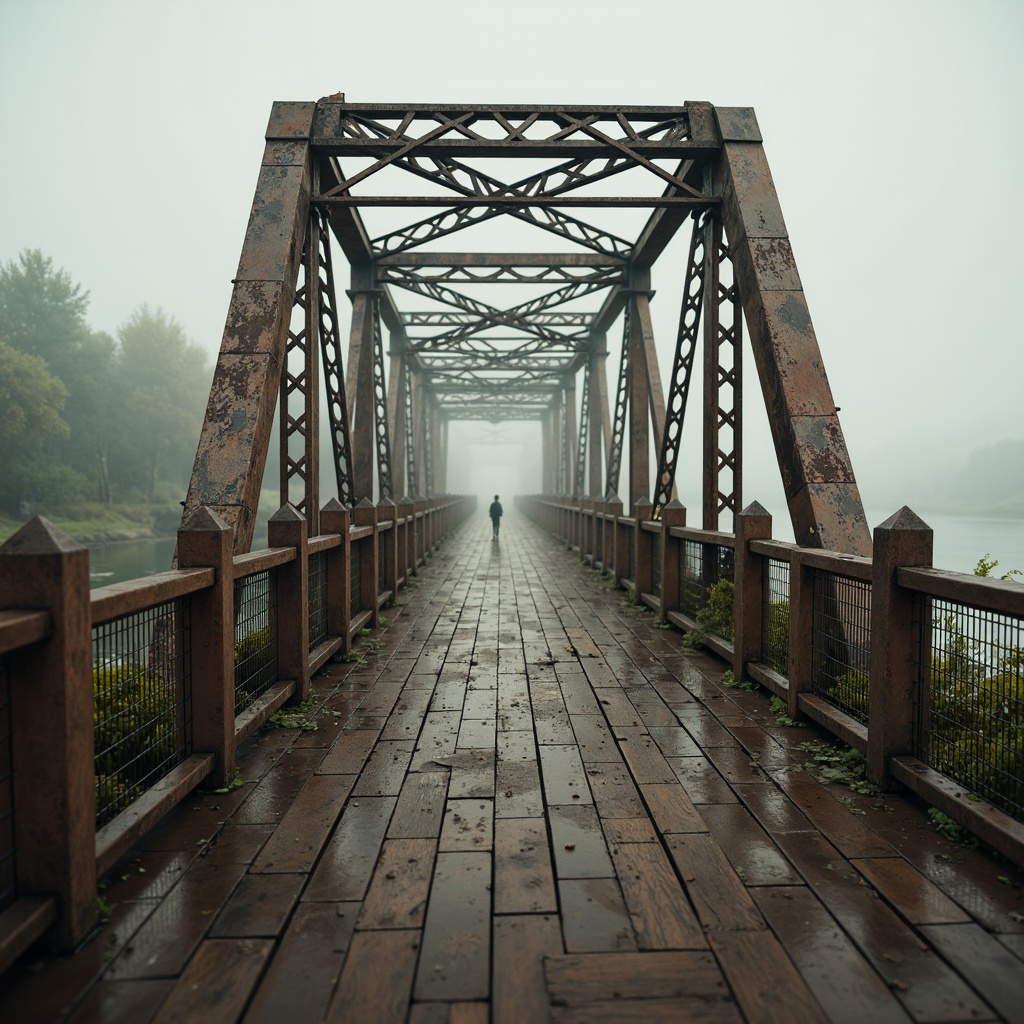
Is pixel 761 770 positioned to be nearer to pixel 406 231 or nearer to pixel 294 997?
pixel 294 997

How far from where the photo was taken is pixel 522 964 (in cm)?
209

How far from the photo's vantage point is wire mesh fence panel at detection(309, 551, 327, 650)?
585 cm

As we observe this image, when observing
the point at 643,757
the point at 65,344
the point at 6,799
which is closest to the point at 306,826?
the point at 6,799

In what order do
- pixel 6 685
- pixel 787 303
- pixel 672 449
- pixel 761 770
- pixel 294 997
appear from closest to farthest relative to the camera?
1. pixel 294 997
2. pixel 6 685
3. pixel 761 770
4. pixel 787 303
5. pixel 672 449

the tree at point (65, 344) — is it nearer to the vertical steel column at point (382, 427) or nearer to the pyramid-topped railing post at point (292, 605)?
the vertical steel column at point (382, 427)

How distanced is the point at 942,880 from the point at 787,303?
499 cm

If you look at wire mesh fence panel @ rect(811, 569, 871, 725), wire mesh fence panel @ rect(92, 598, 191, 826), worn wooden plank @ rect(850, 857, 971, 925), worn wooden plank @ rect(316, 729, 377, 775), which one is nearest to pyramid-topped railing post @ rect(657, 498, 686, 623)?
wire mesh fence panel @ rect(811, 569, 871, 725)

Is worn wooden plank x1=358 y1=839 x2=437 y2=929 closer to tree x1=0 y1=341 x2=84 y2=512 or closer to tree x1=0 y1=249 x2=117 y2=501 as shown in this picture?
tree x1=0 y1=341 x2=84 y2=512

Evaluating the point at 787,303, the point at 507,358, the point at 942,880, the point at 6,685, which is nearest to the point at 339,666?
the point at 6,685

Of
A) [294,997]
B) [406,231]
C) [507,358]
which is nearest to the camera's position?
[294,997]

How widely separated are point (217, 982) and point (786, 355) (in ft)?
18.9

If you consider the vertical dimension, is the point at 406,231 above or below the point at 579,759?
above

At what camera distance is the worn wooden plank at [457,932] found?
2.00 m

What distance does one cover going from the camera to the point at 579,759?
382 centimetres
